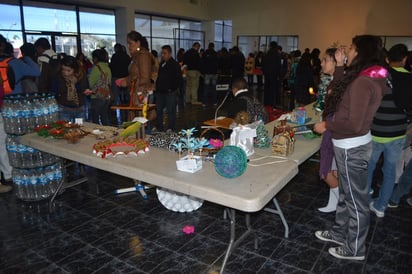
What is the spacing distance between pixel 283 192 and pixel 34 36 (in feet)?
27.0

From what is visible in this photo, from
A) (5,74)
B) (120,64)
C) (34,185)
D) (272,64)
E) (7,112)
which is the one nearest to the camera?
(7,112)

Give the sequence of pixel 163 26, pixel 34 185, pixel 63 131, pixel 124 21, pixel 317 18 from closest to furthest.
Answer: pixel 63 131
pixel 34 185
pixel 124 21
pixel 317 18
pixel 163 26

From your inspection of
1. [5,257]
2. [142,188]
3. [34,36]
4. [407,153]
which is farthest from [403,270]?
[34,36]

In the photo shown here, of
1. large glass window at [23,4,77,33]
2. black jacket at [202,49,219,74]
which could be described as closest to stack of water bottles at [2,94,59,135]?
black jacket at [202,49,219,74]

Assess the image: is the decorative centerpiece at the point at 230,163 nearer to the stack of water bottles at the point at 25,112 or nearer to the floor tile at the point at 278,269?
the floor tile at the point at 278,269

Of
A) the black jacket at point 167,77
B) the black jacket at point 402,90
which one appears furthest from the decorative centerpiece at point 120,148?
the black jacket at point 167,77

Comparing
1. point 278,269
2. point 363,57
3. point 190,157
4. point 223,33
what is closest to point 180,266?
point 278,269

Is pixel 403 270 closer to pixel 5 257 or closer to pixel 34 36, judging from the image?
pixel 5 257

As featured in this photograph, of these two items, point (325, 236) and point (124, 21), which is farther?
point (124, 21)

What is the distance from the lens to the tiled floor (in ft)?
6.98

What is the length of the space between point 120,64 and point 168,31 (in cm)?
691

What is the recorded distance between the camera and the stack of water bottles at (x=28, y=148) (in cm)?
288

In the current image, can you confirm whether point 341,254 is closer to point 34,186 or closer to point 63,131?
point 63,131

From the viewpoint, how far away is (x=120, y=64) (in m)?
6.45
